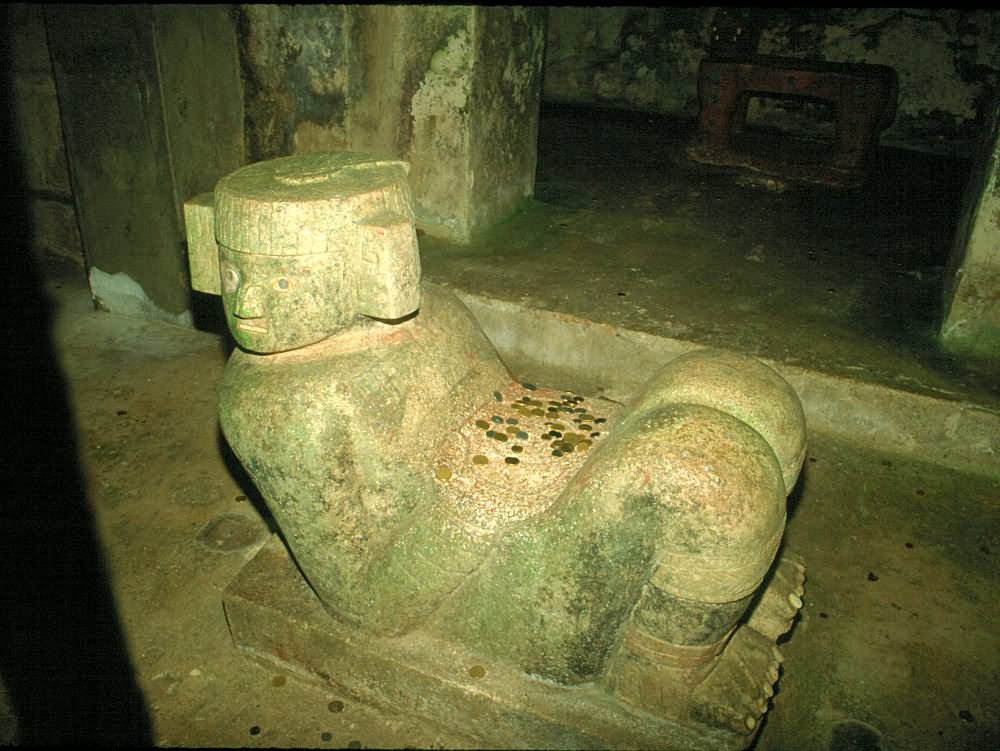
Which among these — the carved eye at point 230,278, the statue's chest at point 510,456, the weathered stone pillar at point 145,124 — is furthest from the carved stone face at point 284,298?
the weathered stone pillar at point 145,124

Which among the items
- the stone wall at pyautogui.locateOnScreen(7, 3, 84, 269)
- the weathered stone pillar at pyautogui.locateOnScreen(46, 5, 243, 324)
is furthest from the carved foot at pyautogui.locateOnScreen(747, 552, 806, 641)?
the stone wall at pyautogui.locateOnScreen(7, 3, 84, 269)

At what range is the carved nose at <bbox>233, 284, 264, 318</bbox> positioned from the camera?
6.34ft

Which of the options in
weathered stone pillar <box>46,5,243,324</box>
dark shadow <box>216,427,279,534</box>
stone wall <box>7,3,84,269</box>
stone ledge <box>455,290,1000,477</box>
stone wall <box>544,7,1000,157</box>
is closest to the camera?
dark shadow <box>216,427,279,534</box>

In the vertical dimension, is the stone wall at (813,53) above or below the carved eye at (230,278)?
above

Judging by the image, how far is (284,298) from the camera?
194cm

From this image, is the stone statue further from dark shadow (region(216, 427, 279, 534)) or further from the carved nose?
dark shadow (region(216, 427, 279, 534))

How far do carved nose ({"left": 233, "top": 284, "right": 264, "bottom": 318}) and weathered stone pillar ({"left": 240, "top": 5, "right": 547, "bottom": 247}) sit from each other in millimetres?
2283

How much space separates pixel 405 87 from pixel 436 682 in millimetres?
3272

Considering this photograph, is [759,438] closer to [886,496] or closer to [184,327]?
[886,496]

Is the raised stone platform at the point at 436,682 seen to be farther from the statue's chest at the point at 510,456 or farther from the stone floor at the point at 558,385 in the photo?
the statue's chest at the point at 510,456

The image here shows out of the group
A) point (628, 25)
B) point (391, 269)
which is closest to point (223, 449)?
point (391, 269)

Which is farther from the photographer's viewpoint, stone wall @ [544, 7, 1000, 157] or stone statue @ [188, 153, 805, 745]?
stone wall @ [544, 7, 1000, 157]

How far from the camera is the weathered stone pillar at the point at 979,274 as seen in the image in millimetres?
3391

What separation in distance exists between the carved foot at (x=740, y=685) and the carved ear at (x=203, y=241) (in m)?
1.72
